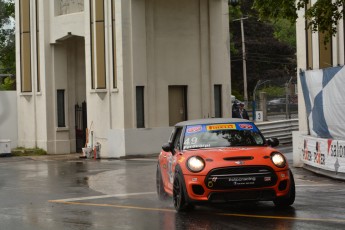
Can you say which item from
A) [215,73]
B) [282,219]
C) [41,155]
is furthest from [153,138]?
[282,219]

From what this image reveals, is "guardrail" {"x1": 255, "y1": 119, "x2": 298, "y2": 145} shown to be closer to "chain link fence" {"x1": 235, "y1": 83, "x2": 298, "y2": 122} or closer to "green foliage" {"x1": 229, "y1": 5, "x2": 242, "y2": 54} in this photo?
"chain link fence" {"x1": 235, "y1": 83, "x2": 298, "y2": 122}

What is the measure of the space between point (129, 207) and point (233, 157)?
8.68ft

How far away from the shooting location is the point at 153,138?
3088 centimetres

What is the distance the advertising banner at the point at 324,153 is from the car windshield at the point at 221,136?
17.5ft

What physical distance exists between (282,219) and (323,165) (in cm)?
844

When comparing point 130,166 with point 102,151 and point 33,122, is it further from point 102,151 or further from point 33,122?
point 33,122

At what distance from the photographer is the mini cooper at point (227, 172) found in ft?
39.7

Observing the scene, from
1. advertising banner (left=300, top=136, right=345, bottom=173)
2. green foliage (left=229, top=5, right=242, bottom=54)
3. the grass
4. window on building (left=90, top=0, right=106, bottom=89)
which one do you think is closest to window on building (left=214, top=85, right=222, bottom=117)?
window on building (left=90, top=0, right=106, bottom=89)

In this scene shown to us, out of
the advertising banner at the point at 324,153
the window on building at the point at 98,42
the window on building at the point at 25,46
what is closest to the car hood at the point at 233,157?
the advertising banner at the point at 324,153

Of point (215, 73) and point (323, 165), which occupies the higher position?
point (215, 73)

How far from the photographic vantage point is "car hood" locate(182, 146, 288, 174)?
1220 centimetres

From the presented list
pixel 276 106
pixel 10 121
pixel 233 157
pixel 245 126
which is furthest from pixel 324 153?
pixel 276 106

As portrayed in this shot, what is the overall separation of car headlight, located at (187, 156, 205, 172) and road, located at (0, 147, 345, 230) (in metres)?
0.75

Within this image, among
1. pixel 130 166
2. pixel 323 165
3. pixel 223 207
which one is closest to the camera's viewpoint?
pixel 223 207
